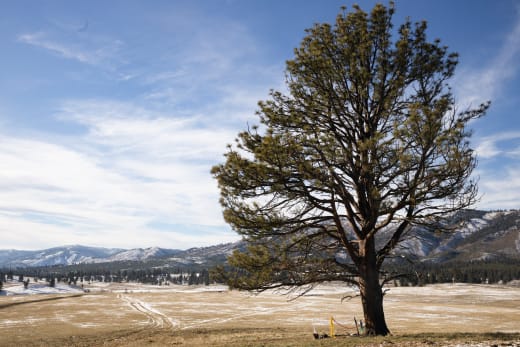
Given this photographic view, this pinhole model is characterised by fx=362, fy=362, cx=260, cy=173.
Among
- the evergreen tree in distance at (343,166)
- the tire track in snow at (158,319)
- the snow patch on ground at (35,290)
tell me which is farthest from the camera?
the snow patch on ground at (35,290)

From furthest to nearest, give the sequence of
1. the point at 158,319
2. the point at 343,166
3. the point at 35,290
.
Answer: the point at 35,290, the point at 158,319, the point at 343,166

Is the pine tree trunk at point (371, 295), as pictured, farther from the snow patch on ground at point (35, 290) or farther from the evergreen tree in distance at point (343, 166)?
the snow patch on ground at point (35, 290)

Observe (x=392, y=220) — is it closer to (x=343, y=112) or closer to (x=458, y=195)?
(x=458, y=195)

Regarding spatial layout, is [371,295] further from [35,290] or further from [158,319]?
[35,290]

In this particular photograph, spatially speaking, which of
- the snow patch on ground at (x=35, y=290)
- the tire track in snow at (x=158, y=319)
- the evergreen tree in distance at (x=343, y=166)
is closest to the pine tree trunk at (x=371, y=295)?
the evergreen tree in distance at (x=343, y=166)

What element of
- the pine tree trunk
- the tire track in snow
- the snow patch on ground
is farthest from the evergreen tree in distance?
the snow patch on ground

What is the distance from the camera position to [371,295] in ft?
41.9

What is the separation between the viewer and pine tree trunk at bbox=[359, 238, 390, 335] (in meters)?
12.8

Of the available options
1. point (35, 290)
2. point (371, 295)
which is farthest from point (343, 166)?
point (35, 290)

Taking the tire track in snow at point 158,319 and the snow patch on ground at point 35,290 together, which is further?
the snow patch on ground at point 35,290

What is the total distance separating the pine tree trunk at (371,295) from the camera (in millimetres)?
12781

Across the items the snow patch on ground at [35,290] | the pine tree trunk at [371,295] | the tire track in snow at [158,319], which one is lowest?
the snow patch on ground at [35,290]

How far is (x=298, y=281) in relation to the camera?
12938mm

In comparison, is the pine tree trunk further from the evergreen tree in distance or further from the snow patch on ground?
the snow patch on ground
